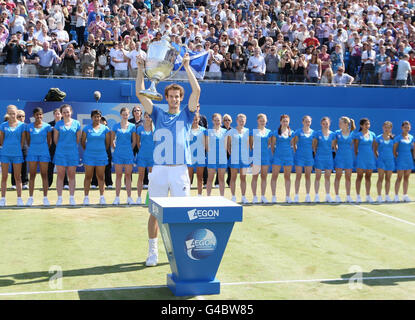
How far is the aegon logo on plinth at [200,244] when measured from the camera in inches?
231

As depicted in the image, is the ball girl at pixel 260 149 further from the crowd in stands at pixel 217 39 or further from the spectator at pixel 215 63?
the spectator at pixel 215 63

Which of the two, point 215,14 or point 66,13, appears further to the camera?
point 215,14

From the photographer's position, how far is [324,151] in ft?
41.7

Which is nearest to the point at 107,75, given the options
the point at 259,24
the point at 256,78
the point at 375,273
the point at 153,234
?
the point at 256,78

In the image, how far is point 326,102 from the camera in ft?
64.6

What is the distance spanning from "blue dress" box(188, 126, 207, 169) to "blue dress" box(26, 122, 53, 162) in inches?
120

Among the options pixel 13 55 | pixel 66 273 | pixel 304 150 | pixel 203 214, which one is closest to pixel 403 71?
pixel 304 150

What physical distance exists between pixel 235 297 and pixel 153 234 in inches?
62.4

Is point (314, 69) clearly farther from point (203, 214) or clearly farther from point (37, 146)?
point (203, 214)

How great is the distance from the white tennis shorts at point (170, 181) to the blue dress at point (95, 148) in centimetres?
483

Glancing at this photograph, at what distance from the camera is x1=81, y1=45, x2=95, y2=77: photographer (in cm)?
1722

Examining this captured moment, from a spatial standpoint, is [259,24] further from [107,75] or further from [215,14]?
[107,75]

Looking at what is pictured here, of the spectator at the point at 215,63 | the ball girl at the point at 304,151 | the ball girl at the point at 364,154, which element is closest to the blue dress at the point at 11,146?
the ball girl at the point at 304,151
